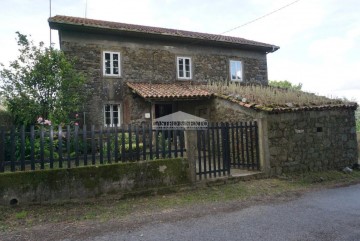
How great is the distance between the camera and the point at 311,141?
882 centimetres

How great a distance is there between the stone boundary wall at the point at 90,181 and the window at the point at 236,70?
10.2m

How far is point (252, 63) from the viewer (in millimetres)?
15891

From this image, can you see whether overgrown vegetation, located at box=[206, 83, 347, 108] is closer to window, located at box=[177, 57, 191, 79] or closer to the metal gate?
the metal gate

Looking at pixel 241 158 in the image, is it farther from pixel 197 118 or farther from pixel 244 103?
pixel 197 118

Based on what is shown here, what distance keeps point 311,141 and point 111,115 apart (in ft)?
28.1

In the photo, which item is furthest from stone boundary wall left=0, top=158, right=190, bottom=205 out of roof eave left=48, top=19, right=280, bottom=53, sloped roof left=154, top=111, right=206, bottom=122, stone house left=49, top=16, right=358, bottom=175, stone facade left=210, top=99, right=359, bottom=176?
roof eave left=48, top=19, right=280, bottom=53

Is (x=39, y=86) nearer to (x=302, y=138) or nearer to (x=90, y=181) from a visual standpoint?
(x=90, y=181)

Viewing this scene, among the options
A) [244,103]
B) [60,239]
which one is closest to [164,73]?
[244,103]

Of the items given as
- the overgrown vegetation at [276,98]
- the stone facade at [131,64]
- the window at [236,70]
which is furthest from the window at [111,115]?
the window at [236,70]

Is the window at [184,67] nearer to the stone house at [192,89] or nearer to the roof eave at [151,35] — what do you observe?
the stone house at [192,89]

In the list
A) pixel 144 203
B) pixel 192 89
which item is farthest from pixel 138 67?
pixel 144 203

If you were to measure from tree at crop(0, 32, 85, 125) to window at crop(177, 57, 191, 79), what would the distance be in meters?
5.54

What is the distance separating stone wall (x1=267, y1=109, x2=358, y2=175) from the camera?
319 inches

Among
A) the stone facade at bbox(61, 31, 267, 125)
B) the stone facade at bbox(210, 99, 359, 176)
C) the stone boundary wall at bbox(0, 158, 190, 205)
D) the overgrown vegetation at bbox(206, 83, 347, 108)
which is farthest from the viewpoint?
the stone facade at bbox(61, 31, 267, 125)
